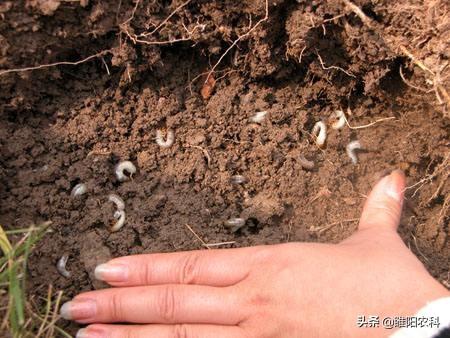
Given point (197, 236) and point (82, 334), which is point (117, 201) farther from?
point (82, 334)

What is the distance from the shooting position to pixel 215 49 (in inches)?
119

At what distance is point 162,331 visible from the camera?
2410 mm

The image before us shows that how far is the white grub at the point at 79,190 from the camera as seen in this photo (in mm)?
2816

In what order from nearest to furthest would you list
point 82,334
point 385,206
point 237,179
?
point 82,334 < point 385,206 < point 237,179

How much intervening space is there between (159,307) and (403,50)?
1954 mm

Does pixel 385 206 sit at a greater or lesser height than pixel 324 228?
greater

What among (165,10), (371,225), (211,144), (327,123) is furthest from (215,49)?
(371,225)

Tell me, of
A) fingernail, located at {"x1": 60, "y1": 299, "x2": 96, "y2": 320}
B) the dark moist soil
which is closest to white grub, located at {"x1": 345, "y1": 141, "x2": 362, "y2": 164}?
the dark moist soil

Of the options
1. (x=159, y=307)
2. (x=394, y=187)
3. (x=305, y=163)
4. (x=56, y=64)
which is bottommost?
(x=159, y=307)

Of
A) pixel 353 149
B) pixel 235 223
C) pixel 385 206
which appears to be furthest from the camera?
pixel 353 149

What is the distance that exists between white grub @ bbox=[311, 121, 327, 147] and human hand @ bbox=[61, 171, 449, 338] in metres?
0.77

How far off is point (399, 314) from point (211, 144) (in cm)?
142

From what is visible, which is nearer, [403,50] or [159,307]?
[159,307]

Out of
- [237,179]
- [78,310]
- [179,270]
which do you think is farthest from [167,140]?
[78,310]
